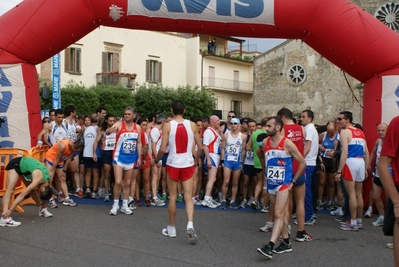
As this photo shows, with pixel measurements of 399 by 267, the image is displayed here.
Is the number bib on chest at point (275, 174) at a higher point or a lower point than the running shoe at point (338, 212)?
higher

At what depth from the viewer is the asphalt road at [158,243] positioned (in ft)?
20.0

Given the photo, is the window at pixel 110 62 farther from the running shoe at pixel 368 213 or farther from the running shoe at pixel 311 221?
the running shoe at pixel 311 221

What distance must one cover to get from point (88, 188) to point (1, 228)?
3.61 metres

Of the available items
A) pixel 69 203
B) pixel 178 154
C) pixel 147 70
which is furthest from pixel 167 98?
pixel 178 154

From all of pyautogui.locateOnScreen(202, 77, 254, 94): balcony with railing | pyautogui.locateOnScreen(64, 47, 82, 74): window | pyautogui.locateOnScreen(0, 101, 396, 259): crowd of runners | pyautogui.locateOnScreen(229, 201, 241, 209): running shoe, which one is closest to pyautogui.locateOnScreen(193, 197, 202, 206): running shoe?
pyautogui.locateOnScreen(0, 101, 396, 259): crowd of runners

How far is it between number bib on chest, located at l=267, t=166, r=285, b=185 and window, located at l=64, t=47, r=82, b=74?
3053cm

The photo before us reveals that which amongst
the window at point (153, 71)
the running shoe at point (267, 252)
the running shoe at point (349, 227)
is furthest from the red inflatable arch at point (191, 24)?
the window at point (153, 71)

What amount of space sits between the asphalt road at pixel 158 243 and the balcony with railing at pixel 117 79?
2878 cm

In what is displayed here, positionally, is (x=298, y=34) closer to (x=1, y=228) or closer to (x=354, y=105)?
(x=1, y=228)

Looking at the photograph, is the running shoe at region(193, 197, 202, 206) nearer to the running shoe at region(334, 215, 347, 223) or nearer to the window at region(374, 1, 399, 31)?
the running shoe at region(334, 215, 347, 223)

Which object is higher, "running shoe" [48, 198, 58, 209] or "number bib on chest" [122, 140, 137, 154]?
"number bib on chest" [122, 140, 137, 154]

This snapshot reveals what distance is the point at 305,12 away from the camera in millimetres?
9820

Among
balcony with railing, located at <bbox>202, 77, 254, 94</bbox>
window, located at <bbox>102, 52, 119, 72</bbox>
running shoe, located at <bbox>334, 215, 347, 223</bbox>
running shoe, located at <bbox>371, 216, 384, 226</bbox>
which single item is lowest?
running shoe, located at <bbox>334, 215, 347, 223</bbox>

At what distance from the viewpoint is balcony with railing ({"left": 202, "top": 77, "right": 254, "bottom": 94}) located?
4634 cm
